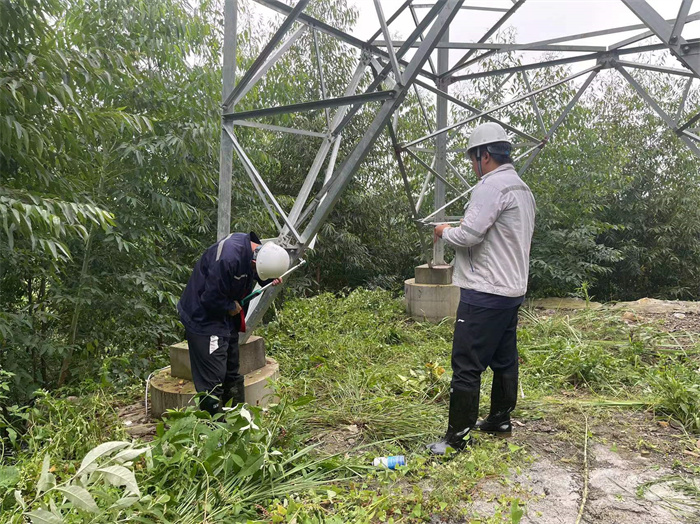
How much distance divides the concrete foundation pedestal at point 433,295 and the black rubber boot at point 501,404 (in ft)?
13.1

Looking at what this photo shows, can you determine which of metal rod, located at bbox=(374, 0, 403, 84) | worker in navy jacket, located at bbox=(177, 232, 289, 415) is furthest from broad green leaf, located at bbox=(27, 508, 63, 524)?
metal rod, located at bbox=(374, 0, 403, 84)

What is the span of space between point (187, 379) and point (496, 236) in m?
2.77

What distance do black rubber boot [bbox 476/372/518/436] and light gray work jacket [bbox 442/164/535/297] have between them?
709 millimetres

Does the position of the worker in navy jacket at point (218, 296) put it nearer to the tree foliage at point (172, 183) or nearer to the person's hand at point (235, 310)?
the person's hand at point (235, 310)

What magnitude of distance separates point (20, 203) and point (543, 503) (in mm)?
3516

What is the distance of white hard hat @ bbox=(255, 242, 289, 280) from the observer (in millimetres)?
3705

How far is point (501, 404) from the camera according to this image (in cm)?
377

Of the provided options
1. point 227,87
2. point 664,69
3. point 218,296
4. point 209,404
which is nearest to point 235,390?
point 209,404

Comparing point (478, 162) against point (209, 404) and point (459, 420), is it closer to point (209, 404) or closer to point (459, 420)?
point (459, 420)

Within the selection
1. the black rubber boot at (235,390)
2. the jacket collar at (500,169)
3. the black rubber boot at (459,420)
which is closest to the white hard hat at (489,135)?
the jacket collar at (500,169)

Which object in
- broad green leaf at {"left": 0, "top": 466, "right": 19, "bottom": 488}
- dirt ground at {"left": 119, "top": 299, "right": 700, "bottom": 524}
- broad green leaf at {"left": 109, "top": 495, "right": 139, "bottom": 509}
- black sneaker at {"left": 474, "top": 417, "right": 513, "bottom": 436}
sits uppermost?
broad green leaf at {"left": 109, "top": 495, "right": 139, "bottom": 509}

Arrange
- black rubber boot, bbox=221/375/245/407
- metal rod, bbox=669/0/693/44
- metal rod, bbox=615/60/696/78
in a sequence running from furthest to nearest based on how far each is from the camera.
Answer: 1. metal rod, bbox=615/60/696/78
2. black rubber boot, bbox=221/375/245/407
3. metal rod, bbox=669/0/693/44

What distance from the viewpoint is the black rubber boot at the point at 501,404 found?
373 centimetres

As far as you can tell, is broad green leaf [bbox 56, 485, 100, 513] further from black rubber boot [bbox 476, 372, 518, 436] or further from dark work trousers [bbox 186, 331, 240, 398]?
black rubber boot [bbox 476, 372, 518, 436]
